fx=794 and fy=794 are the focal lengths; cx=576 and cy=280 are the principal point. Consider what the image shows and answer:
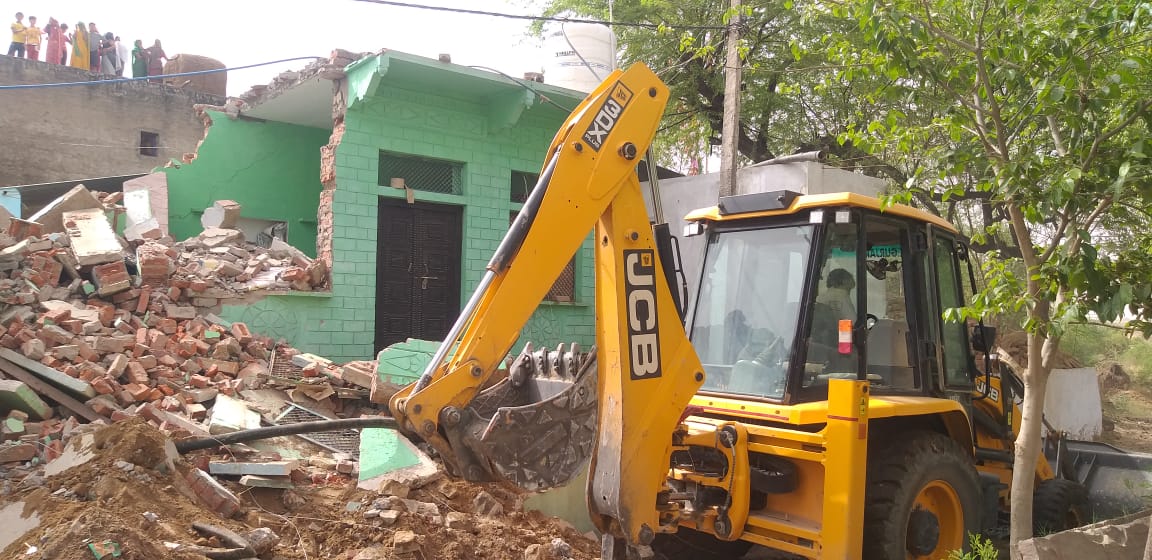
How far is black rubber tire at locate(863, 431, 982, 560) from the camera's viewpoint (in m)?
4.25

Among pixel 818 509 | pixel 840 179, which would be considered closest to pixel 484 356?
pixel 818 509

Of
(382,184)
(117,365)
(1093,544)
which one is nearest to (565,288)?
(382,184)

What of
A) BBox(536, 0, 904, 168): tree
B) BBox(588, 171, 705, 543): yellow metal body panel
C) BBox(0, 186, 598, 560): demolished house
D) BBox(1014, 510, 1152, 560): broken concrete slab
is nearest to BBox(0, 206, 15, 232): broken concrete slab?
BBox(0, 186, 598, 560): demolished house

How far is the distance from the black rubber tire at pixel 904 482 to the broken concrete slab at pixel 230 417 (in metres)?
4.70

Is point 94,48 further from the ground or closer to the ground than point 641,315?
further from the ground

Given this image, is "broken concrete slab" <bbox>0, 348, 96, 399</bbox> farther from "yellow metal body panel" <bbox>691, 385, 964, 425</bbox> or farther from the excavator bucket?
"yellow metal body panel" <bbox>691, 385, 964, 425</bbox>

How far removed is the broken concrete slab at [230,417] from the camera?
636 centimetres

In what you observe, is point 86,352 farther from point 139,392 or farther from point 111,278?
point 111,278

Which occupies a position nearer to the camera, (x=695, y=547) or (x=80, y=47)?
(x=695, y=547)

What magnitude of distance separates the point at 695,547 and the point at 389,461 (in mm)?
2462

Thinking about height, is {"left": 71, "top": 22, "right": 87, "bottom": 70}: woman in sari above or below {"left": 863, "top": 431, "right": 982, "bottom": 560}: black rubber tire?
above

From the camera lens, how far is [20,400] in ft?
19.7

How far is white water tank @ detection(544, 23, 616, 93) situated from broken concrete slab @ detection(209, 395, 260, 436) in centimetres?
616

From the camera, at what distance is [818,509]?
423 cm
